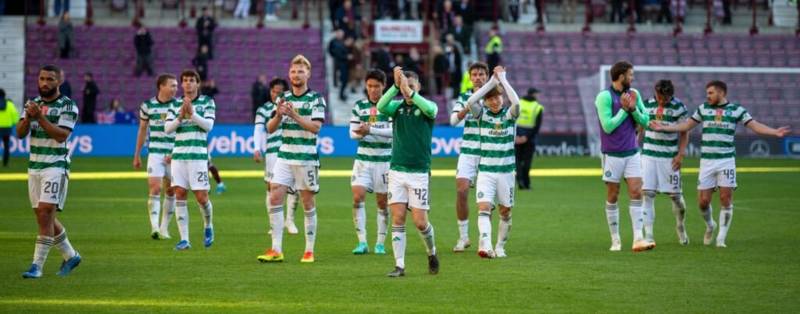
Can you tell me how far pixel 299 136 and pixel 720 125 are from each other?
5459 mm

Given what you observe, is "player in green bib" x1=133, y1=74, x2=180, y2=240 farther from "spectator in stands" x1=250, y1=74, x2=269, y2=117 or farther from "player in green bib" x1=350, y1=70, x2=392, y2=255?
"spectator in stands" x1=250, y1=74, x2=269, y2=117

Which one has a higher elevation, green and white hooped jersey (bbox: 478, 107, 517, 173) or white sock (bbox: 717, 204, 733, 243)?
green and white hooped jersey (bbox: 478, 107, 517, 173)

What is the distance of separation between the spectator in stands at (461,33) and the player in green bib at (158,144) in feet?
96.2

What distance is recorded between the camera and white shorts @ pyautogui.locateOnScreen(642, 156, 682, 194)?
16.8 metres

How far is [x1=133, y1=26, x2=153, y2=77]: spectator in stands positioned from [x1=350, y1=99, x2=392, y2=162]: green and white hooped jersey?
1154 inches

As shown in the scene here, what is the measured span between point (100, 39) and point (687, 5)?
23.0m

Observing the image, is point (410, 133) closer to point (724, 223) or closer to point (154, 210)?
point (724, 223)

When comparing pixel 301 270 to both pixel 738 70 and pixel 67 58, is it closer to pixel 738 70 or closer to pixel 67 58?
pixel 738 70

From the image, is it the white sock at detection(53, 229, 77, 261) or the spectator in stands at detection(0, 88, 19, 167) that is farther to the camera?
the spectator in stands at detection(0, 88, 19, 167)

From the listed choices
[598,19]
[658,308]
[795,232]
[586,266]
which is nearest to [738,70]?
[598,19]

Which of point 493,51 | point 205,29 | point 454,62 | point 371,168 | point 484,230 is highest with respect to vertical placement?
point 205,29

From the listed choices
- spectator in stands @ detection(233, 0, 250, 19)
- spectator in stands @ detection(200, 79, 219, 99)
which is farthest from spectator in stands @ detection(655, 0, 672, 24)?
spectator in stands @ detection(200, 79, 219, 99)

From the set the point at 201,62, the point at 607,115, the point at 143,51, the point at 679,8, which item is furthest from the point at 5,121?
the point at 679,8

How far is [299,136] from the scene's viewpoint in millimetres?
14820
